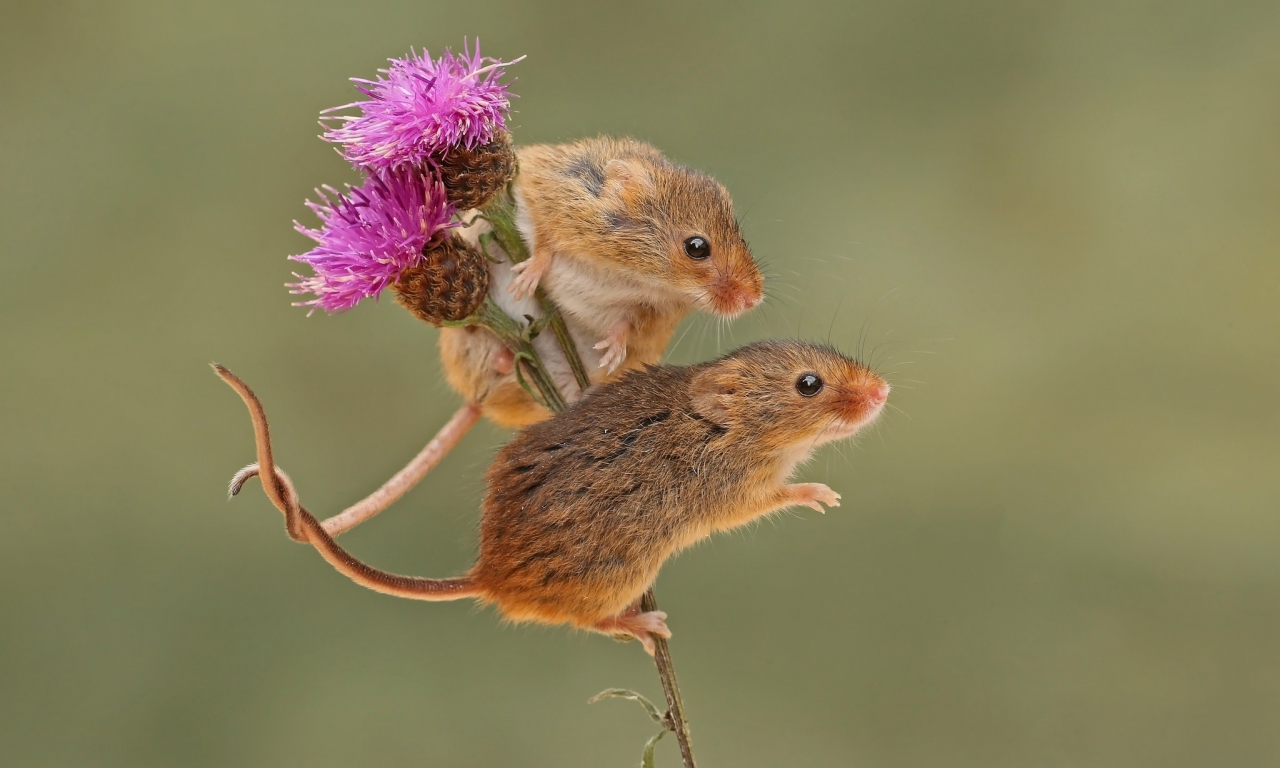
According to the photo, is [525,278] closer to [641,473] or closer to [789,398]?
[641,473]

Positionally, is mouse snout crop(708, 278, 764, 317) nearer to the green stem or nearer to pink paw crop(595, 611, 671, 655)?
the green stem

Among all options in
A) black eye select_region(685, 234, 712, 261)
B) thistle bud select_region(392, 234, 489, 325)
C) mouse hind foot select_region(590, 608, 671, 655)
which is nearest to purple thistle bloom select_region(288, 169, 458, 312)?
thistle bud select_region(392, 234, 489, 325)

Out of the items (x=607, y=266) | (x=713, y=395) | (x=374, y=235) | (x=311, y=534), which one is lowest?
(x=311, y=534)

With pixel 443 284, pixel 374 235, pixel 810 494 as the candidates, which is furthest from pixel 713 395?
pixel 374 235

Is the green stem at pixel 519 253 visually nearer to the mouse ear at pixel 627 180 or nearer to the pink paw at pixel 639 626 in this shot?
the mouse ear at pixel 627 180

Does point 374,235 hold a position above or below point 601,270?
below
